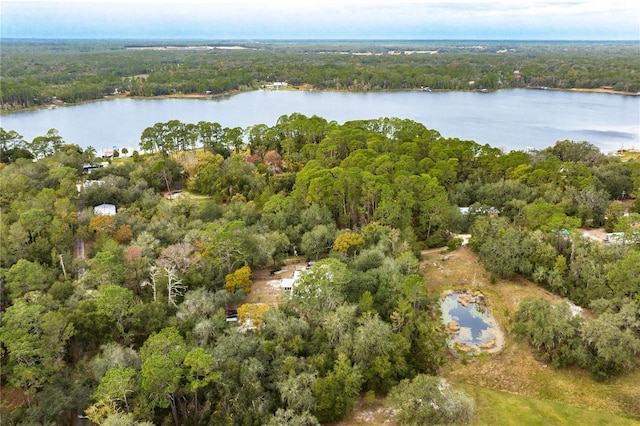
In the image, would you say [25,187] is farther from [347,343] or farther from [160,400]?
[347,343]

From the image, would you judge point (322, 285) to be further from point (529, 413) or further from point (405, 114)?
point (405, 114)

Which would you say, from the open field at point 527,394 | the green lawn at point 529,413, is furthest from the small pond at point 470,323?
the green lawn at point 529,413

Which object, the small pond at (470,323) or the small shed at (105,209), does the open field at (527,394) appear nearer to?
the small pond at (470,323)

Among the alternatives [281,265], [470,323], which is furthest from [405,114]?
[470,323]

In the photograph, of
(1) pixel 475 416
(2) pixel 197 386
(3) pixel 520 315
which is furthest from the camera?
(3) pixel 520 315

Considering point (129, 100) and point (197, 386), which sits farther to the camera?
point (129, 100)

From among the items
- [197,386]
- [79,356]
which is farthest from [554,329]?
[79,356]
